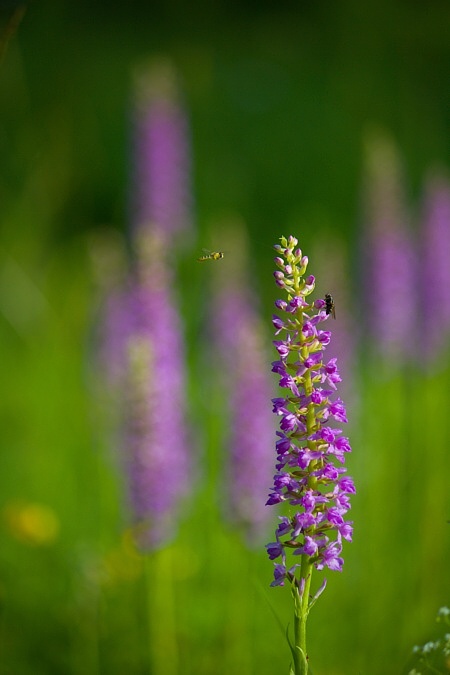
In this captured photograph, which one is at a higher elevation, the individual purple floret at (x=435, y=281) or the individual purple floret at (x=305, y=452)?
the individual purple floret at (x=305, y=452)

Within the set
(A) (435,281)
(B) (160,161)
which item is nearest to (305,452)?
(A) (435,281)

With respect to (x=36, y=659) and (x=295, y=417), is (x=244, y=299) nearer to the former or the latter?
(x=36, y=659)

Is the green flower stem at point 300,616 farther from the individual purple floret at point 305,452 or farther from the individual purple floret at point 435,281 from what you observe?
the individual purple floret at point 435,281

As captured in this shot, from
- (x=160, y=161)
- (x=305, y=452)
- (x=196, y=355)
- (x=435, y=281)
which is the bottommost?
(x=196, y=355)

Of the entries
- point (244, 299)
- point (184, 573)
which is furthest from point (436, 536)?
point (244, 299)

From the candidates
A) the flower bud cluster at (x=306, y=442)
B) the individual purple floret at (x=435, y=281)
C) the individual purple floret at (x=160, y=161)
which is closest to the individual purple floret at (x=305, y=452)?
the flower bud cluster at (x=306, y=442)

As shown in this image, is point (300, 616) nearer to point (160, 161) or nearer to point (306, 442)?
point (306, 442)

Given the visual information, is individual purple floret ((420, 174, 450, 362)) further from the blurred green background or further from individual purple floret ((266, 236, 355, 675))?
individual purple floret ((266, 236, 355, 675))

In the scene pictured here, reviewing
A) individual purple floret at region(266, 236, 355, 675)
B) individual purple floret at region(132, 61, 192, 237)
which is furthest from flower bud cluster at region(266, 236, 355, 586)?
individual purple floret at region(132, 61, 192, 237)
